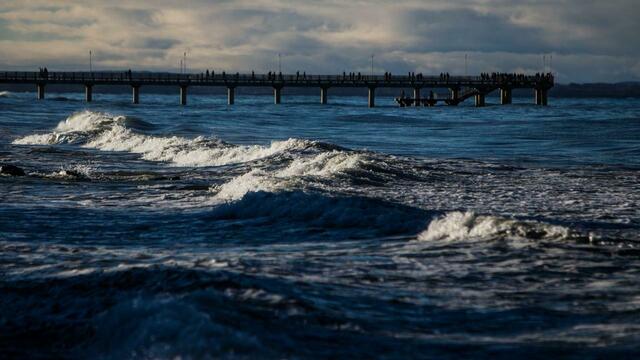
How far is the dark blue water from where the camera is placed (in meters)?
7.59

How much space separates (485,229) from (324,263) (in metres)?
3.11

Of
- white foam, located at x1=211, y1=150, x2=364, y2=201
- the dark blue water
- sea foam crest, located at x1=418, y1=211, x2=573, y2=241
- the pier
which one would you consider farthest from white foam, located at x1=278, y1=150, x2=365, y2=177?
the pier

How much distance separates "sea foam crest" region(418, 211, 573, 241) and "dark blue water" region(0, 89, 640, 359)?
4 cm

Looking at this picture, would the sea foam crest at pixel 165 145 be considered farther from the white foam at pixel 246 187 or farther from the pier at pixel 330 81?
the pier at pixel 330 81

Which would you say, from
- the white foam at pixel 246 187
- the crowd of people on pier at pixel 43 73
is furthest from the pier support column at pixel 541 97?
the white foam at pixel 246 187

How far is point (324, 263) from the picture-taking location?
35.7 ft

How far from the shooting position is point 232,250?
11.9 metres

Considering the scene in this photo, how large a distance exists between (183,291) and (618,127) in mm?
46927

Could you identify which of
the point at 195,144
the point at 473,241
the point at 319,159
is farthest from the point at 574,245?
the point at 195,144

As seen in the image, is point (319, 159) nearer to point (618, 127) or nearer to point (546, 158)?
point (546, 158)

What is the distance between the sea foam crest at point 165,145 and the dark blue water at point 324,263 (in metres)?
5.82

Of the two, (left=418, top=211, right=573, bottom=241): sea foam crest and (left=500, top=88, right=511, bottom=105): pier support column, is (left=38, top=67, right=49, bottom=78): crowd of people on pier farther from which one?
(left=418, top=211, right=573, bottom=241): sea foam crest

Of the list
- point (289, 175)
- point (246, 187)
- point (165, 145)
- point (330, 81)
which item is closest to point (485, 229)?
point (246, 187)

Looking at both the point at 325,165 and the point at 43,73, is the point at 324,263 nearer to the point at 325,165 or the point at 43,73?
the point at 325,165
